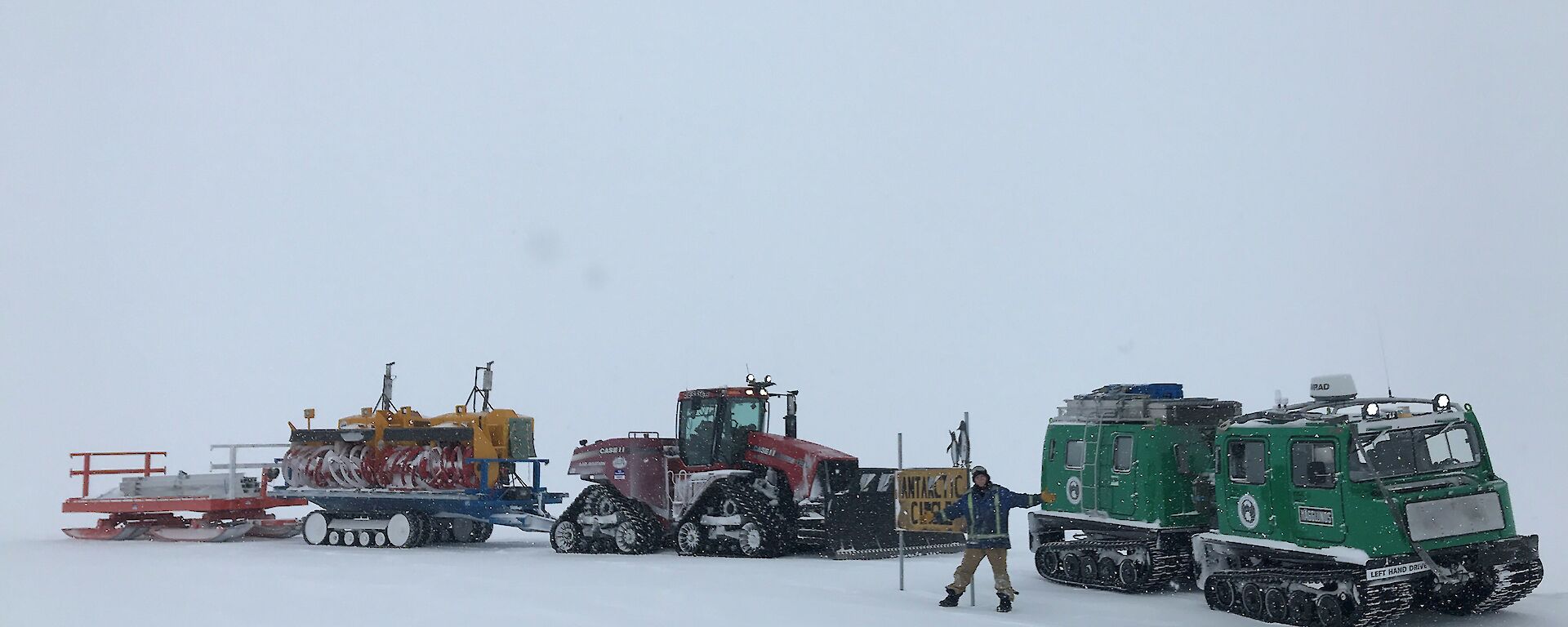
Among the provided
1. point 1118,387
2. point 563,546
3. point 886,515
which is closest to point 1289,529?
point 1118,387

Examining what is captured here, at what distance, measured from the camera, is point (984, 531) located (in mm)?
13641

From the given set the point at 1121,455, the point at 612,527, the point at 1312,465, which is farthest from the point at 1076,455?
the point at 612,527

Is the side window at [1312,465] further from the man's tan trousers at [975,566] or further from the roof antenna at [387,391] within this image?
the roof antenna at [387,391]

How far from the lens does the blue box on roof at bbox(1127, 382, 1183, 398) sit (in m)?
16.1

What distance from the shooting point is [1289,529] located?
13180mm

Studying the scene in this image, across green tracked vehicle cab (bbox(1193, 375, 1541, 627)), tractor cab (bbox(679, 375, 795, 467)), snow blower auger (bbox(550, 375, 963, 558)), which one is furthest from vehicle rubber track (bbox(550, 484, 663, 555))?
green tracked vehicle cab (bbox(1193, 375, 1541, 627))

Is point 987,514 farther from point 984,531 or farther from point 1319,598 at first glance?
point 1319,598

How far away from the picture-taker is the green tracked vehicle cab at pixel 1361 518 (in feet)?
40.2

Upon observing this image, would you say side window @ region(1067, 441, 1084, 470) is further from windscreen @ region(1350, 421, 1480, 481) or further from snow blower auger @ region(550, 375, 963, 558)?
windscreen @ region(1350, 421, 1480, 481)

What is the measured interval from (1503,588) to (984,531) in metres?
4.90

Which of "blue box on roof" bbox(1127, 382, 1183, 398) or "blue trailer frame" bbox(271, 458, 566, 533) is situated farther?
"blue trailer frame" bbox(271, 458, 566, 533)

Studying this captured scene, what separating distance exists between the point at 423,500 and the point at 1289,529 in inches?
523

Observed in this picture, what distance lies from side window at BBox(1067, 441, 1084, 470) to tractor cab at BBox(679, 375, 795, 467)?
196 inches

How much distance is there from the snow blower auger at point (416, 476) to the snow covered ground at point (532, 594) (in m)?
1.43
